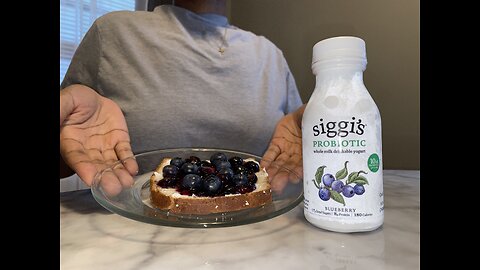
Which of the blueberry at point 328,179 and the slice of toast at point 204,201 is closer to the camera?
the blueberry at point 328,179

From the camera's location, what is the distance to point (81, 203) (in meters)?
0.54

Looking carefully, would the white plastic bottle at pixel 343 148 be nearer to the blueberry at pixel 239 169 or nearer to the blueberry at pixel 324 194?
the blueberry at pixel 324 194

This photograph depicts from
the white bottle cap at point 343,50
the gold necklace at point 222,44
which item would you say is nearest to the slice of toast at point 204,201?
the white bottle cap at point 343,50

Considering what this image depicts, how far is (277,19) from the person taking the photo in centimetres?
141

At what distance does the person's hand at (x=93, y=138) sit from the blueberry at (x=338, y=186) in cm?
31

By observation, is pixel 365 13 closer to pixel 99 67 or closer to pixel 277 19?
pixel 277 19

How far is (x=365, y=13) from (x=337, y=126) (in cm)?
98

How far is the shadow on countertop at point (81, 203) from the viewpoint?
1.61ft

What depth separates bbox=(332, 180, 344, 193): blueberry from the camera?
35 cm

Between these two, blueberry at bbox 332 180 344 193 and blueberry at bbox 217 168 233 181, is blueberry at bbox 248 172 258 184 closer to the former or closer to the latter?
blueberry at bbox 217 168 233 181

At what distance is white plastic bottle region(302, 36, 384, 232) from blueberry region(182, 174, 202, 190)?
0.17 metres

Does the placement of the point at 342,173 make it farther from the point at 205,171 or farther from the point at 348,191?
the point at 205,171

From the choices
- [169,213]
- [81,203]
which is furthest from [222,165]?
[81,203]
